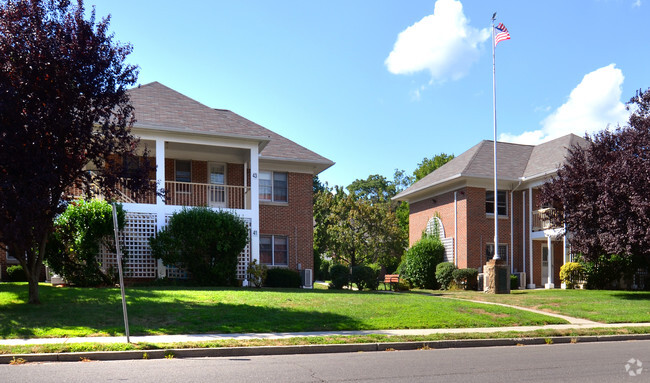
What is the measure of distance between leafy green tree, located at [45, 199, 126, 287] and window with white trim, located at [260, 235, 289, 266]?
25.3 ft

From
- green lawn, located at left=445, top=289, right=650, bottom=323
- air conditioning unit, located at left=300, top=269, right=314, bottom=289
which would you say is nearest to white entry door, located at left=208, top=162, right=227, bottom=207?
air conditioning unit, located at left=300, top=269, right=314, bottom=289

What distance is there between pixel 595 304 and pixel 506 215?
1186cm

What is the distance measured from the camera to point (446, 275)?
27.7 m

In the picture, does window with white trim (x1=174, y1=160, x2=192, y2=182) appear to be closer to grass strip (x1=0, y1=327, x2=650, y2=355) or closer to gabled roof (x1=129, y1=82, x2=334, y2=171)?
gabled roof (x1=129, y1=82, x2=334, y2=171)

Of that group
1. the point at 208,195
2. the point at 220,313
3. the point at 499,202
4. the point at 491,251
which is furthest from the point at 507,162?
the point at 220,313

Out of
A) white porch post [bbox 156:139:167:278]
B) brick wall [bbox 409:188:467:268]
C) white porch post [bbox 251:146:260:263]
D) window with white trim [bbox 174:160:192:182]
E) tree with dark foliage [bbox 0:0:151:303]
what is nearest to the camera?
tree with dark foliage [bbox 0:0:151:303]

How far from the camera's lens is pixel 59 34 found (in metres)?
13.8

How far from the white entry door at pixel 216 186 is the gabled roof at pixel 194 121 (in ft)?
6.48

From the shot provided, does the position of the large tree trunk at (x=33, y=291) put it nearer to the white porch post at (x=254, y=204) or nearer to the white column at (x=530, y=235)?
the white porch post at (x=254, y=204)

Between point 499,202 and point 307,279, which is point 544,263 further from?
point 307,279

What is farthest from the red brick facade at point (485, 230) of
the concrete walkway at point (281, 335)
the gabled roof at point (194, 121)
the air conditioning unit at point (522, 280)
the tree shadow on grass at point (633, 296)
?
the concrete walkway at point (281, 335)

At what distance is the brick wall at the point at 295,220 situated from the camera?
2531cm

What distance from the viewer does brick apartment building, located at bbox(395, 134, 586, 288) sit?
93.4 feet

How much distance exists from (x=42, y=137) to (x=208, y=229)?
742cm
